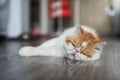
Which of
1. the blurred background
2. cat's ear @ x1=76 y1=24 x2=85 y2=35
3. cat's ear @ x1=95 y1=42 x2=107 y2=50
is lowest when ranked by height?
the blurred background

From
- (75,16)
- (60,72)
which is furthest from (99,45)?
(75,16)

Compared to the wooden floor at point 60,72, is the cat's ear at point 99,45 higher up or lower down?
higher up

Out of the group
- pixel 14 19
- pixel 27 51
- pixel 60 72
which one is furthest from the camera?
pixel 14 19

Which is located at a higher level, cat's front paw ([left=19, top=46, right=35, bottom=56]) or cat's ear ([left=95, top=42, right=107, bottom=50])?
cat's ear ([left=95, top=42, right=107, bottom=50])

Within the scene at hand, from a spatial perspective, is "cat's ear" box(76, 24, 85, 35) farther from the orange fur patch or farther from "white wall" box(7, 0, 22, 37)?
"white wall" box(7, 0, 22, 37)

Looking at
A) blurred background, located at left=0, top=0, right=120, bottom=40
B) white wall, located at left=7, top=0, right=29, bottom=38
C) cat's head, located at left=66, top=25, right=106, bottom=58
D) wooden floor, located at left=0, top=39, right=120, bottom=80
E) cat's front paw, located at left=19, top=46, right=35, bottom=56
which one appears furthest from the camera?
blurred background, located at left=0, top=0, right=120, bottom=40

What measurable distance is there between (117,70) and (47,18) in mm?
5335

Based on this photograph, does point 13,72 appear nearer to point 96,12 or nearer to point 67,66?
point 67,66

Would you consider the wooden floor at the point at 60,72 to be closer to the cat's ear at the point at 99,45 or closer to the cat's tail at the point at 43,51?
the cat's ear at the point at 99,45

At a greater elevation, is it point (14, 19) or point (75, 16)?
point (14, 19)

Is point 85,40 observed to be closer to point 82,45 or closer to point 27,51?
point 82,45

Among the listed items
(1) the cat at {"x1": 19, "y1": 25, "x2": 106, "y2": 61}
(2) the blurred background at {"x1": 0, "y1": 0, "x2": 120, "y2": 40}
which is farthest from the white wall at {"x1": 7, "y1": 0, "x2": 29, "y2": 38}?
(1) the cat at {"x1": 19, "y1": 25, "x2": 106, "y2": 61}

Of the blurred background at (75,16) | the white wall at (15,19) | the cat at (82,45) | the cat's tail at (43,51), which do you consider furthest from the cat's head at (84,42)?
the blurred background at (75,16)

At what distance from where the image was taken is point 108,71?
4.17 feet
